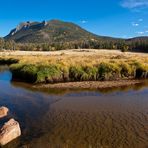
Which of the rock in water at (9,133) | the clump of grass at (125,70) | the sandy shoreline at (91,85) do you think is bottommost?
the sandy shoreline at (91,85)

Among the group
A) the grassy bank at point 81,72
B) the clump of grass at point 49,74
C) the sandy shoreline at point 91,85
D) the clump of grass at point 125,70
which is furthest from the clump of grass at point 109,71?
the clump of grass at point 49,74

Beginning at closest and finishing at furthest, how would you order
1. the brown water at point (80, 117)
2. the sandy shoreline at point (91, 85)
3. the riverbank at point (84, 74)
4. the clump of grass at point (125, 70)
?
the brown water at point (80, 117), the sandy shoreline at point (91, 85), the riverbank at point (84, 74), the clump of grass at point (125, 70)

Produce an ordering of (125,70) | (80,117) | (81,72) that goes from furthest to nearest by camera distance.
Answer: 1. (125,70)
2. (81,72)
3. (80,117)

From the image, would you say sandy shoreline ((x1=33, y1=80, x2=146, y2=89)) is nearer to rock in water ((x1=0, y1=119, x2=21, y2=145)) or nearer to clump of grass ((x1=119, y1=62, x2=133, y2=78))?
clump of grass ((x1=119, y1=62, x2=133, y2=78))

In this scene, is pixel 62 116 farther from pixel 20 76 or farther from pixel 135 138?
pixel 20 76

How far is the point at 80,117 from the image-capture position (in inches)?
715

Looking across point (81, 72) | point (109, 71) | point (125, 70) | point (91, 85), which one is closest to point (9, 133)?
point (91, 85)

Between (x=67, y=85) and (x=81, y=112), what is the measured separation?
11.0 m

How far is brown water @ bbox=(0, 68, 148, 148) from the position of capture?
45.8 ft

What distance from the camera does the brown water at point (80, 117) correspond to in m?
14.0

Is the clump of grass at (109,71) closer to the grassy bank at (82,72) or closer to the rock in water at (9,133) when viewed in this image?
the grassy bank at (82,72)

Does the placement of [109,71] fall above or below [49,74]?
below

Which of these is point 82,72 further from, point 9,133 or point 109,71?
point 9,133

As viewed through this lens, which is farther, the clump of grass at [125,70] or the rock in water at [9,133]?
the clump of grass at [125,70]
